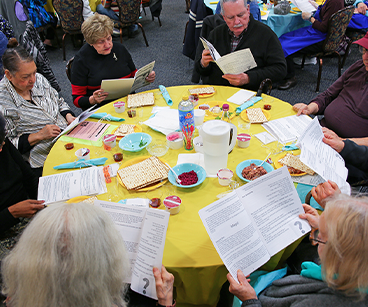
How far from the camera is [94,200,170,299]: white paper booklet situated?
3.47ft

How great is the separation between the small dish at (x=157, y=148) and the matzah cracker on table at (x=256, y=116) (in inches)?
26.9

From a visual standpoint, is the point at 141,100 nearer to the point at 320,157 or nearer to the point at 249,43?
the point at 249,43

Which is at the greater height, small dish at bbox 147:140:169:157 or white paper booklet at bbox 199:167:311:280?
white paper booklet at bbox 199:167:311:280

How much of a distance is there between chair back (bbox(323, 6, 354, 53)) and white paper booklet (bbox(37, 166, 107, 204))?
12.5 ft

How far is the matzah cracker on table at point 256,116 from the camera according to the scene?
6.44ft

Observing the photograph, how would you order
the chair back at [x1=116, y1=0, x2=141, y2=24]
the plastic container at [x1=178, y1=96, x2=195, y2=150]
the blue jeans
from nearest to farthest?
the plastic container at [x1=178, y1=96, x2=195, y2=150], the chair back at [x1=116, y1=0, x2=141, y2=24], the blue jeans

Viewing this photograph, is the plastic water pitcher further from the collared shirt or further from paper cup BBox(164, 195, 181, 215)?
the collared shirt

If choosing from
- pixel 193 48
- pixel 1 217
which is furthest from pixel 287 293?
pixel 193 48

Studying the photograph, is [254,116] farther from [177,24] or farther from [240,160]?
[177,24]

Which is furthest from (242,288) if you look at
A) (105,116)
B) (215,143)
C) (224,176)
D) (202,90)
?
(202,90)

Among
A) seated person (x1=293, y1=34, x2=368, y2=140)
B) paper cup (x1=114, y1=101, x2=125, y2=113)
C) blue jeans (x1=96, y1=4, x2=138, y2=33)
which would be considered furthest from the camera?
blue jeans (x1=96, y1=4, x2=138, y2=33)

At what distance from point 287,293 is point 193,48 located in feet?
12.7

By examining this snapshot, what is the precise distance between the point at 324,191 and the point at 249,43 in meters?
1.72

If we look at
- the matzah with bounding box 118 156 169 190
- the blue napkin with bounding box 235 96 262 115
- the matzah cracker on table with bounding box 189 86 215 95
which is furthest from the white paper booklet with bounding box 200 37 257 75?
the matzah with bounding box 118 156 169 190
